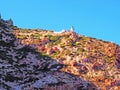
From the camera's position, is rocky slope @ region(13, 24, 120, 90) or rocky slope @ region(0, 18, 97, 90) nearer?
rocky slope @ region(0, 18, 97, 90)

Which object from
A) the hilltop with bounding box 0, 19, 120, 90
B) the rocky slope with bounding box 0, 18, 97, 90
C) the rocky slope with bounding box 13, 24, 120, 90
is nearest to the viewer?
the rocky slope with bounding box 0, 18, 97, 90

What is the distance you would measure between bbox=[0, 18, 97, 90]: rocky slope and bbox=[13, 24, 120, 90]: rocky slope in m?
1.03

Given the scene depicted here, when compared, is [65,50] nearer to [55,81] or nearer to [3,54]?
[3,54]

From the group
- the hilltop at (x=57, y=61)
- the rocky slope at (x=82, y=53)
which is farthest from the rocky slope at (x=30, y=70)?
the rocky slope at (x=82, y=53)

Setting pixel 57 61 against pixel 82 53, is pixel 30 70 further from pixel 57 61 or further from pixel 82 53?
pixel 82 53

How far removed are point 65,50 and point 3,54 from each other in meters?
11.3

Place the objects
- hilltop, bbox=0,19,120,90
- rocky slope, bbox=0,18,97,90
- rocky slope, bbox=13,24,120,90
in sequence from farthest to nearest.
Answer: rocky slope, bbox=13,24,120,90 → hilltop, bbox=0,19,120,90 → rocky slope, bbox=0,18,97,90

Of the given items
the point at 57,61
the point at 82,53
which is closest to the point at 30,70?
the point at 57,61

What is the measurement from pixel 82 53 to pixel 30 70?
12210mm

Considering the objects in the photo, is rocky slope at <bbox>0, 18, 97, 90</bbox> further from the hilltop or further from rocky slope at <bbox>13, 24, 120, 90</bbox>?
rocky slope at <bbox>13, 24, 120, 90</bbox>

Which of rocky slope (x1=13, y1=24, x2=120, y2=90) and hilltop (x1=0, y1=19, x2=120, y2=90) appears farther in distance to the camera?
rocky slope (x1=13, y1=24, x2=120, y2=90)

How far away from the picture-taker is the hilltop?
201ft

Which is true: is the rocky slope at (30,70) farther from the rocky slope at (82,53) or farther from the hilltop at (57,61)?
the rocky slope at (82,53)

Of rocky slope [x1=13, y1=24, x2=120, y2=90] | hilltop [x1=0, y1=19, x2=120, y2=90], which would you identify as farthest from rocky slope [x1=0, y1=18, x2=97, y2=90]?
rocky slope [x1=13, y1=24, x2=120, y2=90]
